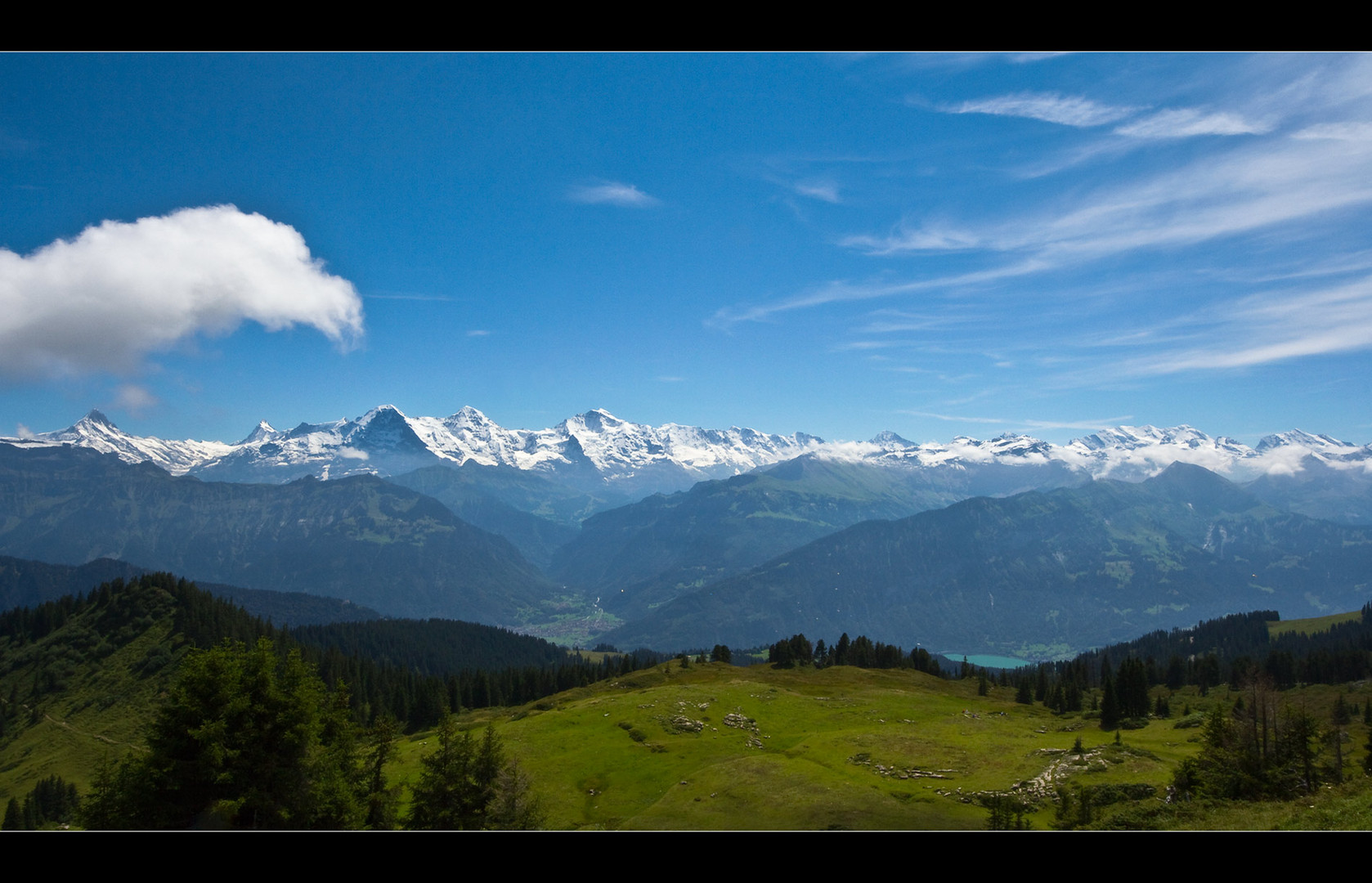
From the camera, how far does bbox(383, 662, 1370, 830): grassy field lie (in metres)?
41.1

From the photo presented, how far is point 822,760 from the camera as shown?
57.1 meters

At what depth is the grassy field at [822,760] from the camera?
1618 inches
